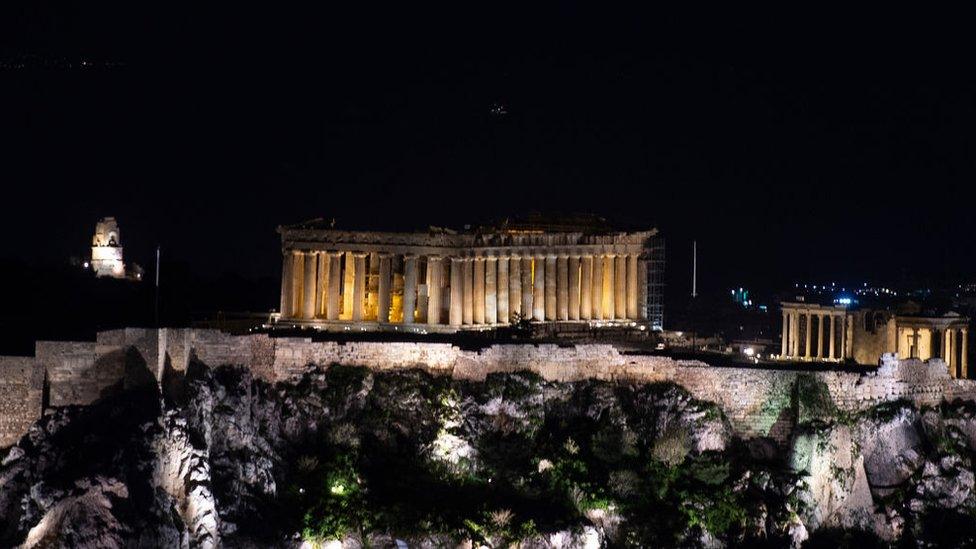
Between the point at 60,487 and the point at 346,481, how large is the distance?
10.9 m

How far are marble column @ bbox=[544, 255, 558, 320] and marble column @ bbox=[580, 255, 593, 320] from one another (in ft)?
6.42

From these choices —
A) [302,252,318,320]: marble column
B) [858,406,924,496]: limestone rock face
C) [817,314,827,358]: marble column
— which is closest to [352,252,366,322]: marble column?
[302,252,318,320]: marble column

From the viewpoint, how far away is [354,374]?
66000 mm

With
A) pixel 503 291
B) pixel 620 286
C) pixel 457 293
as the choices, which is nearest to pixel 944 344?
pixel 620 286

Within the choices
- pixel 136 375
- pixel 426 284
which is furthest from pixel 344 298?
pixel 136 375

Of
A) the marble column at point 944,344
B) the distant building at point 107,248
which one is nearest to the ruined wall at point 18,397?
the marble column at point 944,344

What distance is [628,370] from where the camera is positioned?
70375mm

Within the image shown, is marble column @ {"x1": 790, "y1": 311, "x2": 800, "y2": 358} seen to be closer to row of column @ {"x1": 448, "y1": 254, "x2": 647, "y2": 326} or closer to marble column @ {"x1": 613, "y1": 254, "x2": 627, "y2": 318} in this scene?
row of column @ {"x1": 448, "y1": 254, "x2": 647, "y2": 326}

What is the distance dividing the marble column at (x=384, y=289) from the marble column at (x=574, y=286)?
11.3 metres

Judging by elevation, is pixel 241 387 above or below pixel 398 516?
above

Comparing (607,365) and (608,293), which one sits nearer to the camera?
(607,365)

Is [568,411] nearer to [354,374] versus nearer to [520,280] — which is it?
[354,374]

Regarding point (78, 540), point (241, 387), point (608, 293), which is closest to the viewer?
point (78, 540)

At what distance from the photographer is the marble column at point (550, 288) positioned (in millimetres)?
87812
